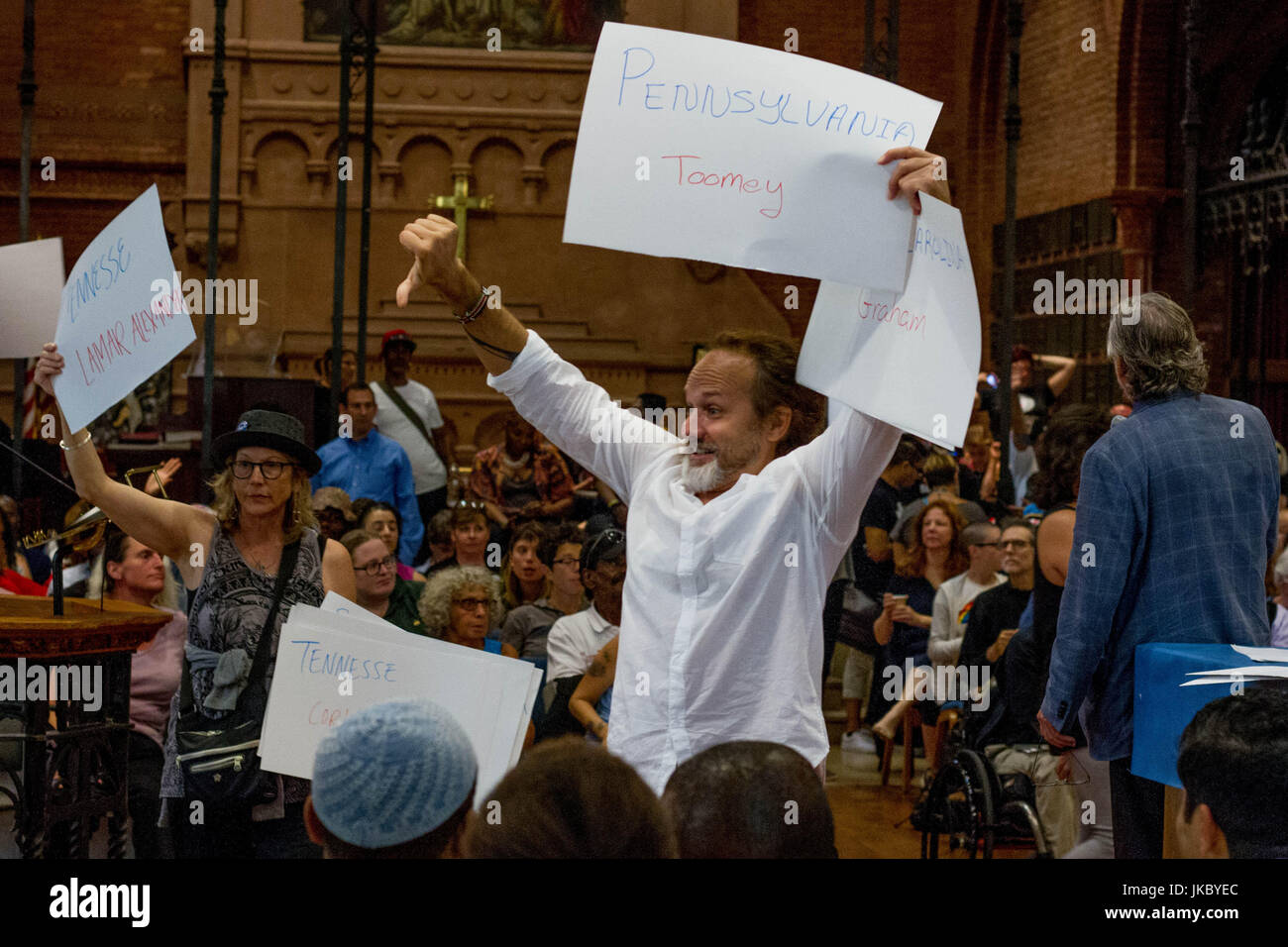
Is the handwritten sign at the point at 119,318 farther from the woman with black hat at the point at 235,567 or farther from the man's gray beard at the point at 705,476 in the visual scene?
the man's gray beard at the point at 705,476

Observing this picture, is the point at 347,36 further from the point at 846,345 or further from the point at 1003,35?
the point at 1003,35

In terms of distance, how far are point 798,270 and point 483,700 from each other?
3.03ft

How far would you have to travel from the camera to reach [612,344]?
12852 mm

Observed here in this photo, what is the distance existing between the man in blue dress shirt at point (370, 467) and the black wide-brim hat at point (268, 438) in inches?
149

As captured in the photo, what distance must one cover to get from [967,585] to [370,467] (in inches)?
114

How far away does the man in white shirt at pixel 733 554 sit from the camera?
229cm

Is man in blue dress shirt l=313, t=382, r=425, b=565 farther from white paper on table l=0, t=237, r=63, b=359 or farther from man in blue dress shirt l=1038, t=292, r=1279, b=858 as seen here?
man in blue dress shirt l=1038, t=292, r=1279, b=858

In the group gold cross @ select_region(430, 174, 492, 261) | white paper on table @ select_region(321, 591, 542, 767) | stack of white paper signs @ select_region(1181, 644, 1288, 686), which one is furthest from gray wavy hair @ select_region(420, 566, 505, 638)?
gold cross @ select_region(430, 174, 492, 261)

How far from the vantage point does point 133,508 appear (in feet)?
10.4

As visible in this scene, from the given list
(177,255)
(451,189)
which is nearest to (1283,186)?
(451,189)

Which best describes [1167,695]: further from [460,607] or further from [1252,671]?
[460,607]

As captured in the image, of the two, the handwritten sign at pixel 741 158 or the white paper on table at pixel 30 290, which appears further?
the white paper on table at pixel 30 290

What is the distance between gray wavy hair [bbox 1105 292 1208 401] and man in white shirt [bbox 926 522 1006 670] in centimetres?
319

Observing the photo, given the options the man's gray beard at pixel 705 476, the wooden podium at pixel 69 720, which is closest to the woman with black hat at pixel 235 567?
the wooden podium at pixel 69 720
